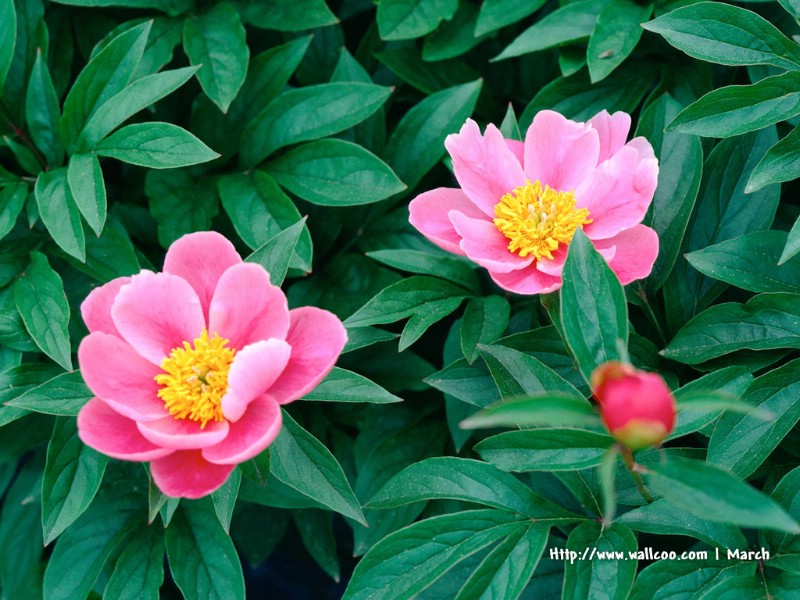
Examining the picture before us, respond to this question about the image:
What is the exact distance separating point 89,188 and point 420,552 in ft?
2.20

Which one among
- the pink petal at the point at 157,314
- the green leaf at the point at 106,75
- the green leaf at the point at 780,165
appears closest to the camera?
the pink petal at the point at 157,314

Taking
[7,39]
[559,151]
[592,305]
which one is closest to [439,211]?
[559,151]

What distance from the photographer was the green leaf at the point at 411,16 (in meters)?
1.34

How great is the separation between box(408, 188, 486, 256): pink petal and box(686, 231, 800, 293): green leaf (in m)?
0.31

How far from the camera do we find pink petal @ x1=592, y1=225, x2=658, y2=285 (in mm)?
961

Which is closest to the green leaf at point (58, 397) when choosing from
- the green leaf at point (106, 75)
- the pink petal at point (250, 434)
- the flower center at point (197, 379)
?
the flower center at point (197, 379)

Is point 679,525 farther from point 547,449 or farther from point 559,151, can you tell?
point 559,151

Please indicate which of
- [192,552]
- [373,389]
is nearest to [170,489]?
[373,389]

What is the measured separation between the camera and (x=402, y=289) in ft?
3.59

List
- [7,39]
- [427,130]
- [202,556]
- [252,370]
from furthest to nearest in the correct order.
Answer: [427,130] → [7,39] → [202,556] → [252,370]

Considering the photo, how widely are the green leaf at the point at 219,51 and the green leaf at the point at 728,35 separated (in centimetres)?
64

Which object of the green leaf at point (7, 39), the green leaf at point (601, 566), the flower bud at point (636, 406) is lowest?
the green leaf at point (601, 566)

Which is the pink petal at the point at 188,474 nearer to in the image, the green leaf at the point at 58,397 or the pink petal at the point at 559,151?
the green leaf at the point at 58,397

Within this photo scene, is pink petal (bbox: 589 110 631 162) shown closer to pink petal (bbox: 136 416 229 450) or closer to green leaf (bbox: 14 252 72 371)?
pink petal (bbox: 136 416 229 450)
